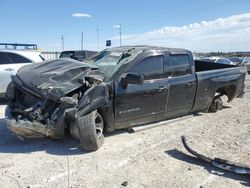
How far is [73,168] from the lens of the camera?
4.52 m

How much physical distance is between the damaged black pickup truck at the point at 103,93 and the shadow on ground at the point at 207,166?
3.83 ft

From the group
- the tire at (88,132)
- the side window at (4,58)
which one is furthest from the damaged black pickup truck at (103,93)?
the side window at (4,58)

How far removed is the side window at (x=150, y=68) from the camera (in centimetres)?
603

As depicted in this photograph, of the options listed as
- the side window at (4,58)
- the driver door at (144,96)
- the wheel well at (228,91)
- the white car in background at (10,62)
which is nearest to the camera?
the driver door at (144,96)

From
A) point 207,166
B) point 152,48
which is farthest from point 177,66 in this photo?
point 207,166

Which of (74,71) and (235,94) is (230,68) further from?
(74,71)

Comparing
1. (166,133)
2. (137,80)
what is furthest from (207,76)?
(137,80)

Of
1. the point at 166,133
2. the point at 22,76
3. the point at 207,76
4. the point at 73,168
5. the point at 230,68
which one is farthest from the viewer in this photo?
the point at 230,68

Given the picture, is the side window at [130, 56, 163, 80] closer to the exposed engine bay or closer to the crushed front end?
the exposed engine bay

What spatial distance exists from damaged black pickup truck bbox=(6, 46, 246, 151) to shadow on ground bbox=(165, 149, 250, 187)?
3.83 feet

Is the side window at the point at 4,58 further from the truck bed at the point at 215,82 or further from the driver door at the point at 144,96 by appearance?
the truck bed at the point at 215,82

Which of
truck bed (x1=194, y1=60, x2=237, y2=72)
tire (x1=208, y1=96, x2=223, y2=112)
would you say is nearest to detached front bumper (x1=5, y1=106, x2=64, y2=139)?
tire (x1=208, y1=96, x2=223, y2=112)

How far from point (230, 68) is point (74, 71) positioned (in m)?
4.77

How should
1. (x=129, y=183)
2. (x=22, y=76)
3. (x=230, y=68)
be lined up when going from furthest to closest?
(x=230, y=68)
(x=22, y=76)
(x=129, y=183)
